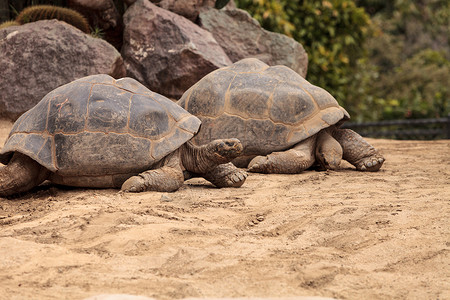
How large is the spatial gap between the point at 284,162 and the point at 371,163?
2.75ft

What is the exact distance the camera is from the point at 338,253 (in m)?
2.54

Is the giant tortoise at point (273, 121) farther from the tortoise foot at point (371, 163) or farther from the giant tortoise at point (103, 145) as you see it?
the giant tortoise at point (103, 145)

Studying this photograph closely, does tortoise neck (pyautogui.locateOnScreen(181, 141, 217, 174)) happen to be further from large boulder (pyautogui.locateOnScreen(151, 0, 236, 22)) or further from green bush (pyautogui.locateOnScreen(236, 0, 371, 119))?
green bush (pyautogui.locateOnScreen(236, 0, 371, 119))

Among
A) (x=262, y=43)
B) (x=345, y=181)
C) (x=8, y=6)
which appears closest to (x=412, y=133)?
(x=262, y=43)

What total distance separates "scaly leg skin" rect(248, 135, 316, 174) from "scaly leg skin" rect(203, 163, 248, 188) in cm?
80

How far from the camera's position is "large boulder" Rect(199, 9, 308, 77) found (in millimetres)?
8969

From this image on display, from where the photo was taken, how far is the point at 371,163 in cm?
527

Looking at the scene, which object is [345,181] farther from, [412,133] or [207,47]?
[412,133]

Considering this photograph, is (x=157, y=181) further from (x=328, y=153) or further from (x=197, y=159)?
(x=328, y=153)

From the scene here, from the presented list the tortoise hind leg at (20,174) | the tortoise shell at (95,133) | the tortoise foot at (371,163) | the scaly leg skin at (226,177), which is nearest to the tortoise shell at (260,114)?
the tortoise foot at (371,163)

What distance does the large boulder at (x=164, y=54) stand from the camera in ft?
26.1

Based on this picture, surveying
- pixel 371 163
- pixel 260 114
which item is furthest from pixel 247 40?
pixel 371 163

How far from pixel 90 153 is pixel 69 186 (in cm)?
54

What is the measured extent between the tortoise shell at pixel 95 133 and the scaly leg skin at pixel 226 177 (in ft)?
1.14
